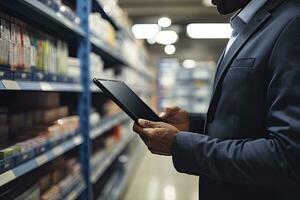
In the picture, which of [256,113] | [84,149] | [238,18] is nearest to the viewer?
[256,113]

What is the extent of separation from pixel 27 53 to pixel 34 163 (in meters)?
0.57

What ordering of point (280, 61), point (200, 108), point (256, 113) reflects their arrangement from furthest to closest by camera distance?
1. point (200, 108)
2. point (256, 113)
3. point (280, 61)

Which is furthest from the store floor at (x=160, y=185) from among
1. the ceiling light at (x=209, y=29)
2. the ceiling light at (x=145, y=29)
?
the ceiling light at (x=209, y=29)

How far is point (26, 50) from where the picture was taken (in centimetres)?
169

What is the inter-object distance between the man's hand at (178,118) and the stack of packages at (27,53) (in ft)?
2.37

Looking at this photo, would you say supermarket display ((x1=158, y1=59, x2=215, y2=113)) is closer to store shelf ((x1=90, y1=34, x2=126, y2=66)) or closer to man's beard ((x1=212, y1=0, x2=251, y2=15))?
store shelf ((x1=90, y1=34, x2=126, y2=66))

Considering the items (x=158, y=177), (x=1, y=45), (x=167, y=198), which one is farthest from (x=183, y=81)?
(x=1, y=45)

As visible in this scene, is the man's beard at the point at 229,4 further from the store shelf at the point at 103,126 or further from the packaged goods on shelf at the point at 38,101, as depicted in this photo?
the store shelf at the point at 103,126

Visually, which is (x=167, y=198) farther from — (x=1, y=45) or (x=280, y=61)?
(x=280, y=61)

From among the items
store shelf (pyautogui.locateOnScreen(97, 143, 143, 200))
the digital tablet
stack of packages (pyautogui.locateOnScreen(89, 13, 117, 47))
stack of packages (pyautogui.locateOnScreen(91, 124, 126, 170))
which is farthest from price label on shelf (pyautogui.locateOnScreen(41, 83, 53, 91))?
store shelf (pyautogui.locateOnScreen(97, 143, 143, 200))

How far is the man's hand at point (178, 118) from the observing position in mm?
1515

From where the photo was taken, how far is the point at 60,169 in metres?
2.36

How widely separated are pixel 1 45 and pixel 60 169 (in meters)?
1.19

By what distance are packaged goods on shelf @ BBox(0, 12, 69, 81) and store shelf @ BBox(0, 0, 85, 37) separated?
0.09 metres
